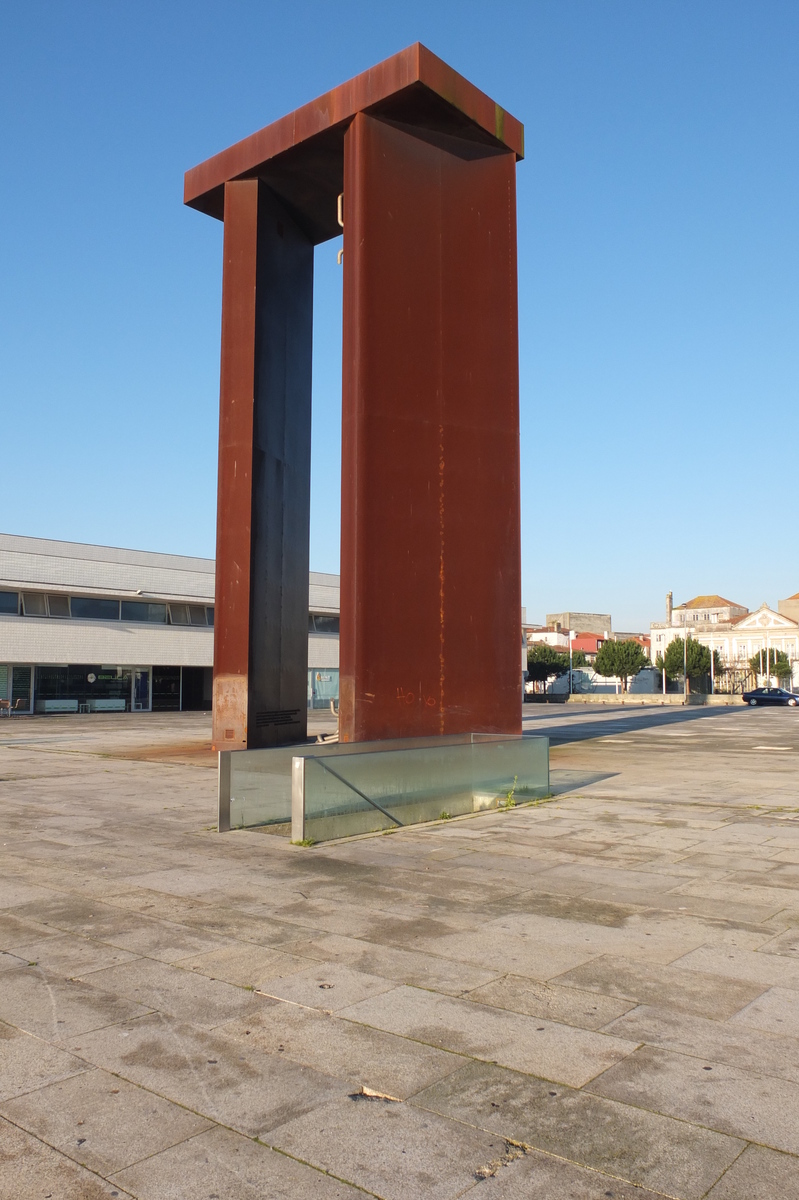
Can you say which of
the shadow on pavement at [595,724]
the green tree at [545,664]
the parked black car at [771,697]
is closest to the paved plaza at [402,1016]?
the shadow on pavement at [595,724]

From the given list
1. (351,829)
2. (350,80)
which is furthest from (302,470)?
(351,829)

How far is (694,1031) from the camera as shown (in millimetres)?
4562

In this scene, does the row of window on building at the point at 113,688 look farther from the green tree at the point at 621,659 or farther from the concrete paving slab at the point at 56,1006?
the green tree at the point at 621,659

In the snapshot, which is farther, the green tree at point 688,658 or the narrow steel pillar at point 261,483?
the green tree at point 688,658

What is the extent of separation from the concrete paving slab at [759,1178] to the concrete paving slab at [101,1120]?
194 cm

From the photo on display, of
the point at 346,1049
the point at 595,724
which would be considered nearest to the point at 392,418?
the point at 346,1049

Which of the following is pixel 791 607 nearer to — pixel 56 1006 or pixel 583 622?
pixel 583 622

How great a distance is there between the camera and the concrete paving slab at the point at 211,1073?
3.78 m

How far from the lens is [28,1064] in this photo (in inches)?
167

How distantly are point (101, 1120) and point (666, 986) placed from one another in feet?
10.1

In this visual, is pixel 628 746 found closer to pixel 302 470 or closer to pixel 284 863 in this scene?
pixel 302 470

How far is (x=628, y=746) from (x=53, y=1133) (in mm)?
19594

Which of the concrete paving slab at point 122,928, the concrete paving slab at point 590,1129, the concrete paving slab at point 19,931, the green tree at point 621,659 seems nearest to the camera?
the concrete paving slab at point 590,1129

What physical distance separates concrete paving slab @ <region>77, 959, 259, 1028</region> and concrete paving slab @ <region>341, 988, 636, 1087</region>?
2.12 feet
